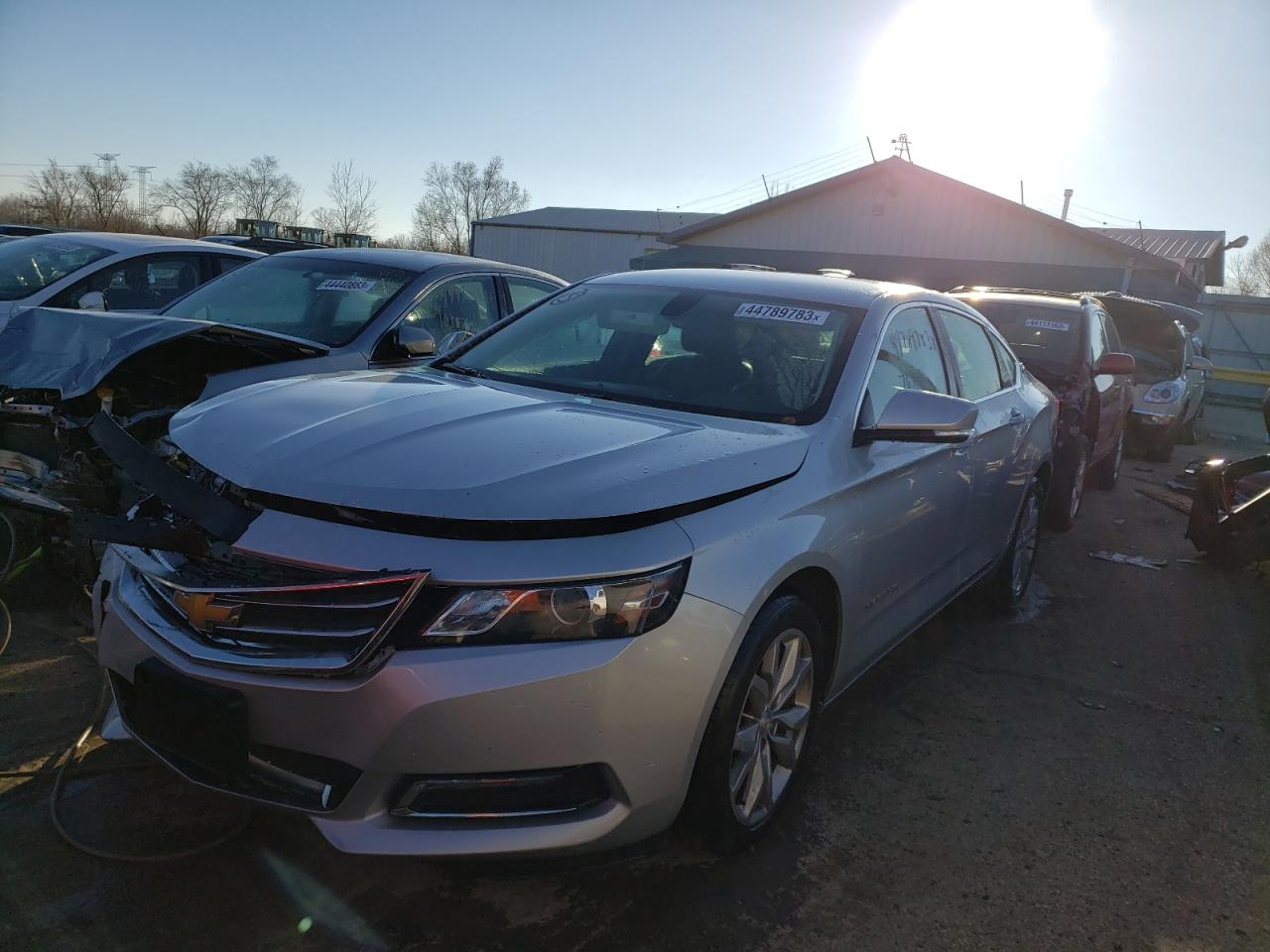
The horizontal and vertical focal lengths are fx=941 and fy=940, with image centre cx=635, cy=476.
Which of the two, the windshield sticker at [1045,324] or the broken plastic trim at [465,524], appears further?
the windshield sticker at [1045,324]

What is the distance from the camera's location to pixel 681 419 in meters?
3.00

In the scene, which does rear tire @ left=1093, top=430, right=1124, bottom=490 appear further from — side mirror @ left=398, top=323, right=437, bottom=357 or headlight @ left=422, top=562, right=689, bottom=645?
headlight @ left=422, top=562, right=689, bottom=645

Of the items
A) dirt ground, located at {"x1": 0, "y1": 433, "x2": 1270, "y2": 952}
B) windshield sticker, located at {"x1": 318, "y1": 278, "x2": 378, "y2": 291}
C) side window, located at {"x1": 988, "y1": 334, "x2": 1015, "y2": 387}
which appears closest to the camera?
dirt ground, located at {"x1": 0, "y1": 433, "x2": 1270, "y2": 952}

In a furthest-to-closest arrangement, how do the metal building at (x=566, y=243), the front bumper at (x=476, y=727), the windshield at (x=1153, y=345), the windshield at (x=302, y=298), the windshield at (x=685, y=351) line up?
the metal building at (x=566, y=243)
the windshield at (x=1153, y=345)
the windshield at (x=302, y=298)
the windshield at (x=685, y=351)
the front bumper at (x=476, y=727)

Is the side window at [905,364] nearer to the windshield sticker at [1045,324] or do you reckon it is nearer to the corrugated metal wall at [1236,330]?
the windshield sticker at [1045,324]

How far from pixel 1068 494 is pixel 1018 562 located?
7.35 ft

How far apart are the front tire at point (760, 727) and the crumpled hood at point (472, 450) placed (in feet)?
1.44

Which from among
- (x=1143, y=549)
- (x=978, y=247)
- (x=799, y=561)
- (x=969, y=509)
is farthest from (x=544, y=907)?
(x=978, y=247)

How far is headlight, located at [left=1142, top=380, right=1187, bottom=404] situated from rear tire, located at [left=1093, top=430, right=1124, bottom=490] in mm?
2440

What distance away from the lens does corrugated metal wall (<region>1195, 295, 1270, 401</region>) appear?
998 inches

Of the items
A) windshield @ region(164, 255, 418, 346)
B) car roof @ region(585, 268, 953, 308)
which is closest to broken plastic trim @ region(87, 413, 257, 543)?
car roof @ region(585, 268, 953, 308)

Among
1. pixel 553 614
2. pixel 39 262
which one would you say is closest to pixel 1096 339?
pixel 553 614

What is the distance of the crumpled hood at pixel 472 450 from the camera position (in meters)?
2.22

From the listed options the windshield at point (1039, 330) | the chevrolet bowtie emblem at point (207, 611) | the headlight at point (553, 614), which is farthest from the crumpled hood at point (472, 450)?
the windshield at point (1039, 330)
